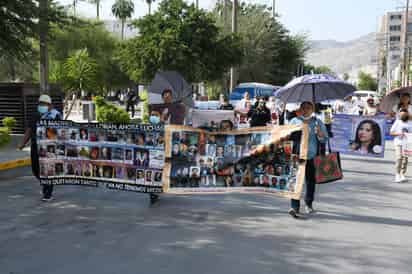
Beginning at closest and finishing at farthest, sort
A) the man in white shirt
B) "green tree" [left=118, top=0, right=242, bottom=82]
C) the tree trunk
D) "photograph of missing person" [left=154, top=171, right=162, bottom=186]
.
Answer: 1. "photograph of missing person" [left=154, top=171, right=162, bottom=186]
2. the man in white shirt
3. the tree trunk
4. "green tree" [left=118, top=0, right=242, bottom=82]

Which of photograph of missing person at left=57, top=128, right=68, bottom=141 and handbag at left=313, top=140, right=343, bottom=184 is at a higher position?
photograph of missing person at left=57, top=128, right=68, bottom=141

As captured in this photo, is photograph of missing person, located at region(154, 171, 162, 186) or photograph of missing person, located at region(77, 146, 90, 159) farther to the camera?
photograph of missing person, located at region(77, 146, 90, 159)

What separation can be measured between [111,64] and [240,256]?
47.1m

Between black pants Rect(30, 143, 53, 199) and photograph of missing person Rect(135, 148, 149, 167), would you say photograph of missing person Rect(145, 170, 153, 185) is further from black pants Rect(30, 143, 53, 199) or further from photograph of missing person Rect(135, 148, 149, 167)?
black pants Rect(30, 143, 53, 199)

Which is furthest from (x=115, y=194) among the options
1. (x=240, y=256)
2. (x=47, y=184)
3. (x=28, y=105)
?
(x=28, y=105)

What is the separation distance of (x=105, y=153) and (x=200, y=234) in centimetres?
227

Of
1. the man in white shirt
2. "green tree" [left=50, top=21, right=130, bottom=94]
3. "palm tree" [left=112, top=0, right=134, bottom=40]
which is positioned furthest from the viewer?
"palm tree" [left=112, top=0, right=134, bottom=40]

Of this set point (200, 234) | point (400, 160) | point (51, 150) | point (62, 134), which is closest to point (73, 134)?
point (62, 134)

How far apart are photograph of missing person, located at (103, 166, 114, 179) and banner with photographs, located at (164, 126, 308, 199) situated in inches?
35.5

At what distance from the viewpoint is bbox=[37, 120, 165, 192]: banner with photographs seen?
23.8 ft

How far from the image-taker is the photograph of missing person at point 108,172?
7.43 m

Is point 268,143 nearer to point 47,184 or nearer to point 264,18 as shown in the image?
point 47,184

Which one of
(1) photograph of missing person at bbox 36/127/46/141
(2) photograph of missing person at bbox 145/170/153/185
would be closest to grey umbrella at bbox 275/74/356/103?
(2) photograph of missing person at bbox 145/170/153/185

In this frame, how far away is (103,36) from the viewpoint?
5094 centimetres
